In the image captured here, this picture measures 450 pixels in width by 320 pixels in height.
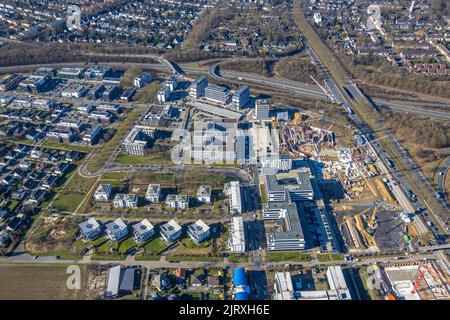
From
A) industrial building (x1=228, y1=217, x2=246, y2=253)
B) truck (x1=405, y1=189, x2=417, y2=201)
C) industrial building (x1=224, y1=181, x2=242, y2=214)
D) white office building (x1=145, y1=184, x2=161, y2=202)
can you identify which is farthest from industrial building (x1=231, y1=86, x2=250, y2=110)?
truck (x1=405, y1=189, x2=417, y2=201)

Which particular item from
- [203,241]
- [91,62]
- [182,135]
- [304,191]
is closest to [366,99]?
[304,191]

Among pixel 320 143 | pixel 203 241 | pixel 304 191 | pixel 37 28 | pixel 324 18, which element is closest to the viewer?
pixel 203 241

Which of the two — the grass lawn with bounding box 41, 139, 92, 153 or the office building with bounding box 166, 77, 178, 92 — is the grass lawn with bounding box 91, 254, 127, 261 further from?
the office building with bounding box 166, 77, 178, 92

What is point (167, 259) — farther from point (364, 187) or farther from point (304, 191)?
point (364, 187)

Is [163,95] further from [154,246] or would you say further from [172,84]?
[154,246]

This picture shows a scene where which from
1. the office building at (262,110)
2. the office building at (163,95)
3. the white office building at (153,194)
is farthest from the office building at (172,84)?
the white office building at (153,194)
